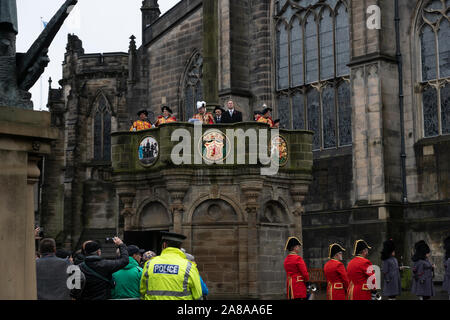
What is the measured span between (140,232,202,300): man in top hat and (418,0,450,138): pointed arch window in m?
16.5

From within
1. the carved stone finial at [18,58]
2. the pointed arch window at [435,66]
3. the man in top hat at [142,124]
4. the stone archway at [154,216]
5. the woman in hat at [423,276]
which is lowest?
the woman in hat at [423,276]

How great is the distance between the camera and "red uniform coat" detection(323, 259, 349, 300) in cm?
1119

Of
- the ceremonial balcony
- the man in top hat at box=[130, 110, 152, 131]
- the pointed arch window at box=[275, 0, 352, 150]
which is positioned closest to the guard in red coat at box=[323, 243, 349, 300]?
the ceremonial balcony

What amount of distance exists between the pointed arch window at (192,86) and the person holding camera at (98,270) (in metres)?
22.3

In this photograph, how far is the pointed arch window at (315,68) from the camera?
989 inches

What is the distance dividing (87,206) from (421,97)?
66.9 feet

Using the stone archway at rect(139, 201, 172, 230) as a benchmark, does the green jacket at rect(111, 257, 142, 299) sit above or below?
below

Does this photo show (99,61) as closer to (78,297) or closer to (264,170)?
(264,170)

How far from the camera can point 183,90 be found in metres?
31.3

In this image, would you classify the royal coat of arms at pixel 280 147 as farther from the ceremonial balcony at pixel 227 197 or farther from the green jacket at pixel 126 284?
the green jacket at pixel 126 284

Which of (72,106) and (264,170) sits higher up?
(72,106)

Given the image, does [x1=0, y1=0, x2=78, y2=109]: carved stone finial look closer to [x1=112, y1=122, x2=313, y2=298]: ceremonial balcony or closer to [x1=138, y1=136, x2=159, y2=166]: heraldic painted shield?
[x1=112, y1=122, x2=313, y2=298]: ceremonial balcony

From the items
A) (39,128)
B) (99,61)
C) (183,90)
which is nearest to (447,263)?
(39,128)

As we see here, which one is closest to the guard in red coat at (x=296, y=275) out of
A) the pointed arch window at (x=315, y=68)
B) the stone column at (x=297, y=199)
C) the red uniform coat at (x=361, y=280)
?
the red uniform coat at (x=361, y=280)
